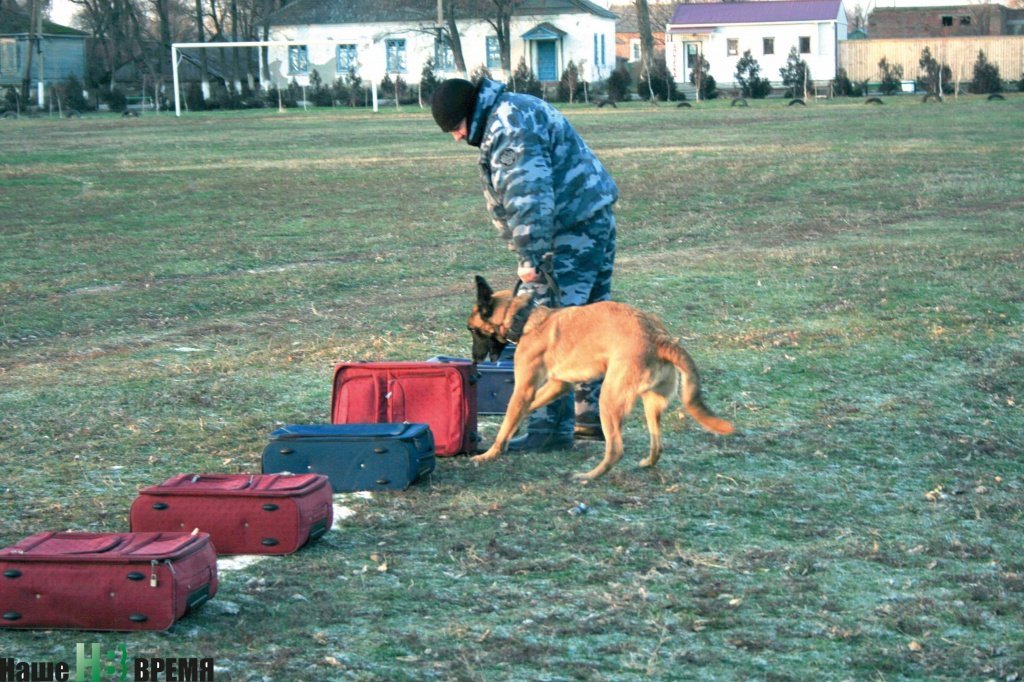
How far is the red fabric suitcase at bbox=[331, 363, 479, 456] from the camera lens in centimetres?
641

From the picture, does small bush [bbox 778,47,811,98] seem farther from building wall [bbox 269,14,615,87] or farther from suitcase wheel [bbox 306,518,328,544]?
suitcase wheel [bbox 306,518,328,544]

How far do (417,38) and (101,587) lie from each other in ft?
246

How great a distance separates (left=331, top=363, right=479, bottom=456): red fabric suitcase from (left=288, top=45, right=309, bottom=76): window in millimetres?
74586

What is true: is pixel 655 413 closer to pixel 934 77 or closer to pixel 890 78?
pixel 934 77

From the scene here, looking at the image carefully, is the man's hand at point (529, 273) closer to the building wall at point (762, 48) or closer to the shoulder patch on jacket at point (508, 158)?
the shoulder patch on jacket at point (508, 158)

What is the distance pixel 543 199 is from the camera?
621 centimetres

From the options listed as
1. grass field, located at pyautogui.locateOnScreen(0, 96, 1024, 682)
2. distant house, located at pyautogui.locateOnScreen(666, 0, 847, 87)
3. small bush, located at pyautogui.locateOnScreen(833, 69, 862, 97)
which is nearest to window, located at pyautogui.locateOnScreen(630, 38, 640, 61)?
distant house, located at pyautogui.locateOnScreen(666, 0, 847, 87)

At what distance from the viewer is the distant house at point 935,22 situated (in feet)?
310

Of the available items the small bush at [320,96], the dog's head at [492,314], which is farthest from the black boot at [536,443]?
the small bush at [320,96]

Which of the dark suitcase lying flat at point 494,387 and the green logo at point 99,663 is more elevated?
the dark suitcase lying flat at point 494,387

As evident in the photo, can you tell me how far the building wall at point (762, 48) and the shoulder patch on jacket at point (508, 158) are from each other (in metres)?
68.1

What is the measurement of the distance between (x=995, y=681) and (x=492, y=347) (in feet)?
10.7

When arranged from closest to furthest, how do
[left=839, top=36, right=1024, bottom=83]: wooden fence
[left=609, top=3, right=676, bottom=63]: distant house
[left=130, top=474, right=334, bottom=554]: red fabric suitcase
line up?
1. [left=130, top=474, right=334, bottom=554]: red fabric suitcase
2. [left=839, top=36, right=1024, bottom=83]: wooden fence
3. [left=609, top=3, right=676, bottom=63]: distant house

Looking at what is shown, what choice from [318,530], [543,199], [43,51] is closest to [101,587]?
[318,530]
